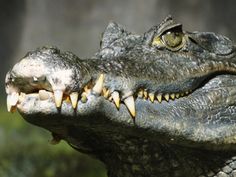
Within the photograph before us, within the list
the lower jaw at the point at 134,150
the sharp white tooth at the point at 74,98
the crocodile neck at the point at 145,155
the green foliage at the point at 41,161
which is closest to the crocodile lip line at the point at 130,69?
the sharp white tooth at the point at 74,98

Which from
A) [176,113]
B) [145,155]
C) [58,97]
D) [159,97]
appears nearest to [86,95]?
[58,97]

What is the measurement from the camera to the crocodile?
276 cm

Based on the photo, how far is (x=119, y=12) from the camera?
9703 mm

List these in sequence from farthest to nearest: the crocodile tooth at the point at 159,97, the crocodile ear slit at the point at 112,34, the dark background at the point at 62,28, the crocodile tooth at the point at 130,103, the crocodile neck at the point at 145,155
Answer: the dark background at the point at 62,28 → the crocodile ear slit at the point at 112,34 → the crocodile neck at the point at 145,155 → the crocodile tooth at the point at 159,97 → the crocodile tooth at the point at 130,103

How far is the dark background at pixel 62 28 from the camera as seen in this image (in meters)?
6.82

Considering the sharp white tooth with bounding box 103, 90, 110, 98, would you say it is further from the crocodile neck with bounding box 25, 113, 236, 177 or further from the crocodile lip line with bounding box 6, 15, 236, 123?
the crocodile neck with bounding box 25, 113, 236, 177

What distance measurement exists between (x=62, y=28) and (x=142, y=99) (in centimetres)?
744

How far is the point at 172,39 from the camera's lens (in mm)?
3496

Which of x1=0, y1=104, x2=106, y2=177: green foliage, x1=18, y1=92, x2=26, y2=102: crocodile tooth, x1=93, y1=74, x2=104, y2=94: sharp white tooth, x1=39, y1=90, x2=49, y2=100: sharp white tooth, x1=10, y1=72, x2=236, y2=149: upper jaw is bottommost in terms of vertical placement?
x1=0, y1=104, x2=106, y2=177: green foliage

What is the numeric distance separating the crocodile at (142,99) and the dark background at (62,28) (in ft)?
10.3

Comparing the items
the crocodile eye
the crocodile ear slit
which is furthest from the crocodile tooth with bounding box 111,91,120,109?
the crocodile ear slit

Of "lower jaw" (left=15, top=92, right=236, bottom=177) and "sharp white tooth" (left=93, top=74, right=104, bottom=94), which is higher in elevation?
"sharp white tooth" (left=93, top=74, right=104, bottom=94)

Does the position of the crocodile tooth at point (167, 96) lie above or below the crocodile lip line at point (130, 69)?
below

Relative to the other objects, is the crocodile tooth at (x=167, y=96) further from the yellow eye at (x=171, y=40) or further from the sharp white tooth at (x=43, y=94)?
the sharp white tooth at (x=43, y=94)
